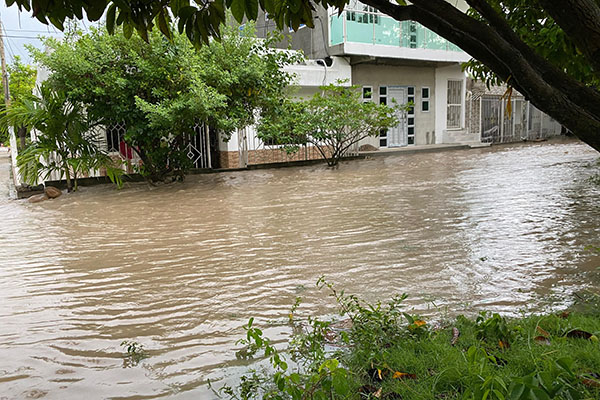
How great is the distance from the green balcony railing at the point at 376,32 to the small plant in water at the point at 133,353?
605 inches

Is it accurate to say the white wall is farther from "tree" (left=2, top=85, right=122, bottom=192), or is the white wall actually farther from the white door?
"tree" (left=2, top=85, right=122, bottom=192)

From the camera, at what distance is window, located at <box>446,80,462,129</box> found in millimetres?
22469

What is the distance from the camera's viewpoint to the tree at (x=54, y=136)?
10531 mm

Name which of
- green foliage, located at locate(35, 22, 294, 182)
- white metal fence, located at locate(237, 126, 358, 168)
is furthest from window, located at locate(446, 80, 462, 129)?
green foliage, located at locate(35, 22, 294, 182)

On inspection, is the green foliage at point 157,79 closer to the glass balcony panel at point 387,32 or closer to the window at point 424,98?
the glass balcony panel at point 387,32

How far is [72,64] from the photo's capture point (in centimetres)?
1024

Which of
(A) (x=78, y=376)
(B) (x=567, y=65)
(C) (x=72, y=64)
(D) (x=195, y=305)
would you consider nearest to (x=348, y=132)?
(C) (x=72, y=64)

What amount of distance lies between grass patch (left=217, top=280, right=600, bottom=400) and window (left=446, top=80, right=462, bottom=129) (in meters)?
20.1

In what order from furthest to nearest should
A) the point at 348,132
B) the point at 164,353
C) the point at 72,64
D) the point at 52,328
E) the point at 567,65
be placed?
the point at 348,132
the point at 72,64
the point at 567,65
the point at 52,328
the point at 164,353

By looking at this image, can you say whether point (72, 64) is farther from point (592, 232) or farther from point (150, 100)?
point (592, 232)

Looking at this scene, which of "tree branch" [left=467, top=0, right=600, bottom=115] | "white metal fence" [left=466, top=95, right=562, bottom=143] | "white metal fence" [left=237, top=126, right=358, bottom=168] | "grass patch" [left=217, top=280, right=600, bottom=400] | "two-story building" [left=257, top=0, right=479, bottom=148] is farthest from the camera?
"white metal fence" [left=466, top=95, right=562, bottom=143]

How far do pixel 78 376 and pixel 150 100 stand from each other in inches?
363

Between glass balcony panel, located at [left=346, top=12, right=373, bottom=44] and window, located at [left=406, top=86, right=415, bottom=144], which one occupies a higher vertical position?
glass balcony panel, located at [left=346, top=12, right=373, bottom=44]

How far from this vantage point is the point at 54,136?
35.1ft
